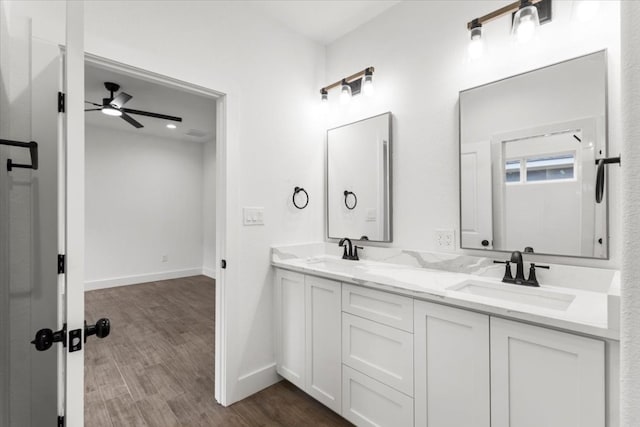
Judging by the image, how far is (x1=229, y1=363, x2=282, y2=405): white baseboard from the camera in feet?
6.79

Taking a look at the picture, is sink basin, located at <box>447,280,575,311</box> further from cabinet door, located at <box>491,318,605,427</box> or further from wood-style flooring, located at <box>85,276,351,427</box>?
wood-style flooring, located at <box>85,276,351,427</box>

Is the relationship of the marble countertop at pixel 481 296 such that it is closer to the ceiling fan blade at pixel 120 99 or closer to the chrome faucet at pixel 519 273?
the chrome faucet at pixel 519 273

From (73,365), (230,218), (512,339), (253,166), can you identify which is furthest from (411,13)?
(73,365)

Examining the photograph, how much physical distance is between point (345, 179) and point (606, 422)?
76.4 inches

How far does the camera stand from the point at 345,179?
2.50 metres

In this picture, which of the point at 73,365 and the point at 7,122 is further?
the point at 7,122

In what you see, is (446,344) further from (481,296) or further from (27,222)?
(27,222)

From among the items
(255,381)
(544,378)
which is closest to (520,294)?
(544,378)

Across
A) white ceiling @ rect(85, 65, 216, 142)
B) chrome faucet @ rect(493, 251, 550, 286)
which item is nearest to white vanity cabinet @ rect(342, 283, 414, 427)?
chrome faucet @ rect(493, 251, 550, 286)

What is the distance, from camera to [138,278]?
520 centimetres

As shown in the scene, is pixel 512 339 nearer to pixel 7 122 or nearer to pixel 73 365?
pixel 73 365

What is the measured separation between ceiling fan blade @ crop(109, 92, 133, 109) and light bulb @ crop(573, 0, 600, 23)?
340 cm

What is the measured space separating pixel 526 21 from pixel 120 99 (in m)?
3.36

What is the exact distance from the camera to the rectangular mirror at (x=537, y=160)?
4.62ft
